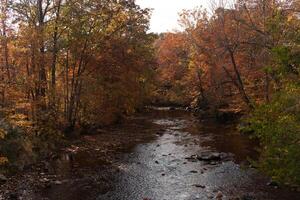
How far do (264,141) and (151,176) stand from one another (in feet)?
23.6

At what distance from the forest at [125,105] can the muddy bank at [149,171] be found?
0.08m

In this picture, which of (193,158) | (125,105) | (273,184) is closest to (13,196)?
(193,158)

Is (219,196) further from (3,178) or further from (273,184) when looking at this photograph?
(3,178)

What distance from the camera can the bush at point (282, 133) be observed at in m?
11.4

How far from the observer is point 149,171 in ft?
64.7

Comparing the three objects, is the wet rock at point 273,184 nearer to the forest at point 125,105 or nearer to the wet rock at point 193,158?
the forest at point 125,105

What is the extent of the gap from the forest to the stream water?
0.10 meters

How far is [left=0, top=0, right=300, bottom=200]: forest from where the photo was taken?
14.2m

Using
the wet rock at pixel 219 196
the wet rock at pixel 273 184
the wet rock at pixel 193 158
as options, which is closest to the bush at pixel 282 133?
the wet rock at pixel 219 196

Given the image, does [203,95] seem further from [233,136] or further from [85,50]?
[85,50]

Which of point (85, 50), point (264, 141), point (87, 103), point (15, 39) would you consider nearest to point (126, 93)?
point (87, 103)

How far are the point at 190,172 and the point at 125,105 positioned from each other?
19.2 meters

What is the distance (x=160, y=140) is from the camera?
2897cm

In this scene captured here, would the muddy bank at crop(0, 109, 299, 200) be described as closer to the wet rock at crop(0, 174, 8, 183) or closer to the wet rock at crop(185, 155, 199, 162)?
the wet rock at crop(185, 155, 199, 162)
